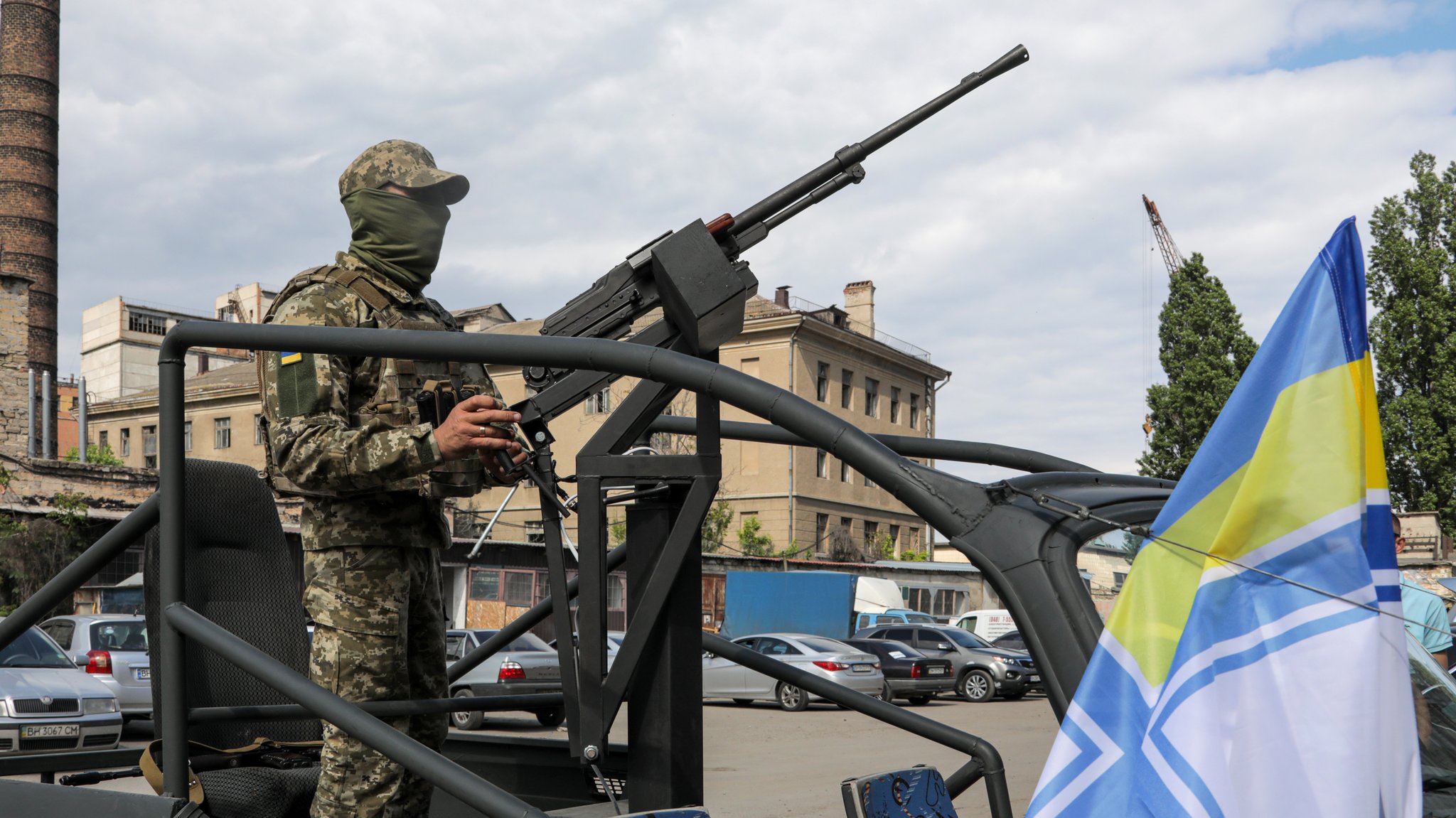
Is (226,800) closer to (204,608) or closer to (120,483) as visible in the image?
(204,608)

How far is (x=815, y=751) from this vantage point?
44.9ft

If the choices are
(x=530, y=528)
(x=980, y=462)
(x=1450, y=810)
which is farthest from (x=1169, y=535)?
(x=530, y=528)

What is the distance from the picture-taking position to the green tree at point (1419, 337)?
108 feet

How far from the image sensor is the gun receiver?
2420 millimetres

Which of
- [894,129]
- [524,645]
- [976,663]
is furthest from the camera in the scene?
[976,663]

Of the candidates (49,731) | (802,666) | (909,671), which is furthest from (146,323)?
(49,731)

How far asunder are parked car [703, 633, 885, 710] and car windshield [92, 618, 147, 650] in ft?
27.1

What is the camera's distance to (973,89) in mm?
3152

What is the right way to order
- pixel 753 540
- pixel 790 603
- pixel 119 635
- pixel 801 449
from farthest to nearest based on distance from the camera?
pixel 801 449, pixel 753 540, pixel 790 603, pixel 119 635

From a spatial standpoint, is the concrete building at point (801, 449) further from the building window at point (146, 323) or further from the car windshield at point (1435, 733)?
the car windshield at point (1435, 733)

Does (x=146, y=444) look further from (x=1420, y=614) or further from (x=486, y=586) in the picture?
(x=1420, y=614)

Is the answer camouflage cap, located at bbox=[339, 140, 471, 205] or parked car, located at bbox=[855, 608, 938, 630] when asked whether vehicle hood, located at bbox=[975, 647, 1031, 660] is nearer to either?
parked car, located at bbox=[855, 608, 938, 630]

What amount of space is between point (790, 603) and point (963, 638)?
6.74 m

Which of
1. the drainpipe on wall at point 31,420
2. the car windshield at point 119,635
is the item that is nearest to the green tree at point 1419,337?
the car windshield at point 119,635
